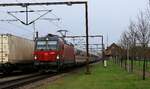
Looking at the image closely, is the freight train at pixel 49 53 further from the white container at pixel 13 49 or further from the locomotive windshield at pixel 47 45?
the white container at pixel 13 49

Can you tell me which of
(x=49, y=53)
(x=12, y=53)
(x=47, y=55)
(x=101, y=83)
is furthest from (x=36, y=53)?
(x=101, y=83)

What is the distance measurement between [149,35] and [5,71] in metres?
17.0

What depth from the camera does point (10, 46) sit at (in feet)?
140

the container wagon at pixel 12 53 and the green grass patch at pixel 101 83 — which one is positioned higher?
the container wagon at pixel 12 53

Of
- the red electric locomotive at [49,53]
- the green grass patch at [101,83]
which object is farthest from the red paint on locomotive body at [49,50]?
the green grass patch at [101,83]

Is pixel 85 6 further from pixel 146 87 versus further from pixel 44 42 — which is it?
pixel 146 87

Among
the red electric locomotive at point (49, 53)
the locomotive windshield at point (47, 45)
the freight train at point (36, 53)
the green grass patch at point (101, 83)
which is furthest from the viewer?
the locomotive windshield at point (47, 45)

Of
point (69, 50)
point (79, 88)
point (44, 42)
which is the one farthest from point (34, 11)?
point (79, 88)

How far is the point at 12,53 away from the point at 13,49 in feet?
1.42

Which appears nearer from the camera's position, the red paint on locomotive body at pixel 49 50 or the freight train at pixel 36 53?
the freight train at pixel 36 53

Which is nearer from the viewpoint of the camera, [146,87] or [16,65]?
[146,87]

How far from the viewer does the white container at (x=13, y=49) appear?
138 feet

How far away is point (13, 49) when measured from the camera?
43688mm

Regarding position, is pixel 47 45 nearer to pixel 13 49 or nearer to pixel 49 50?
pixel 49 50
